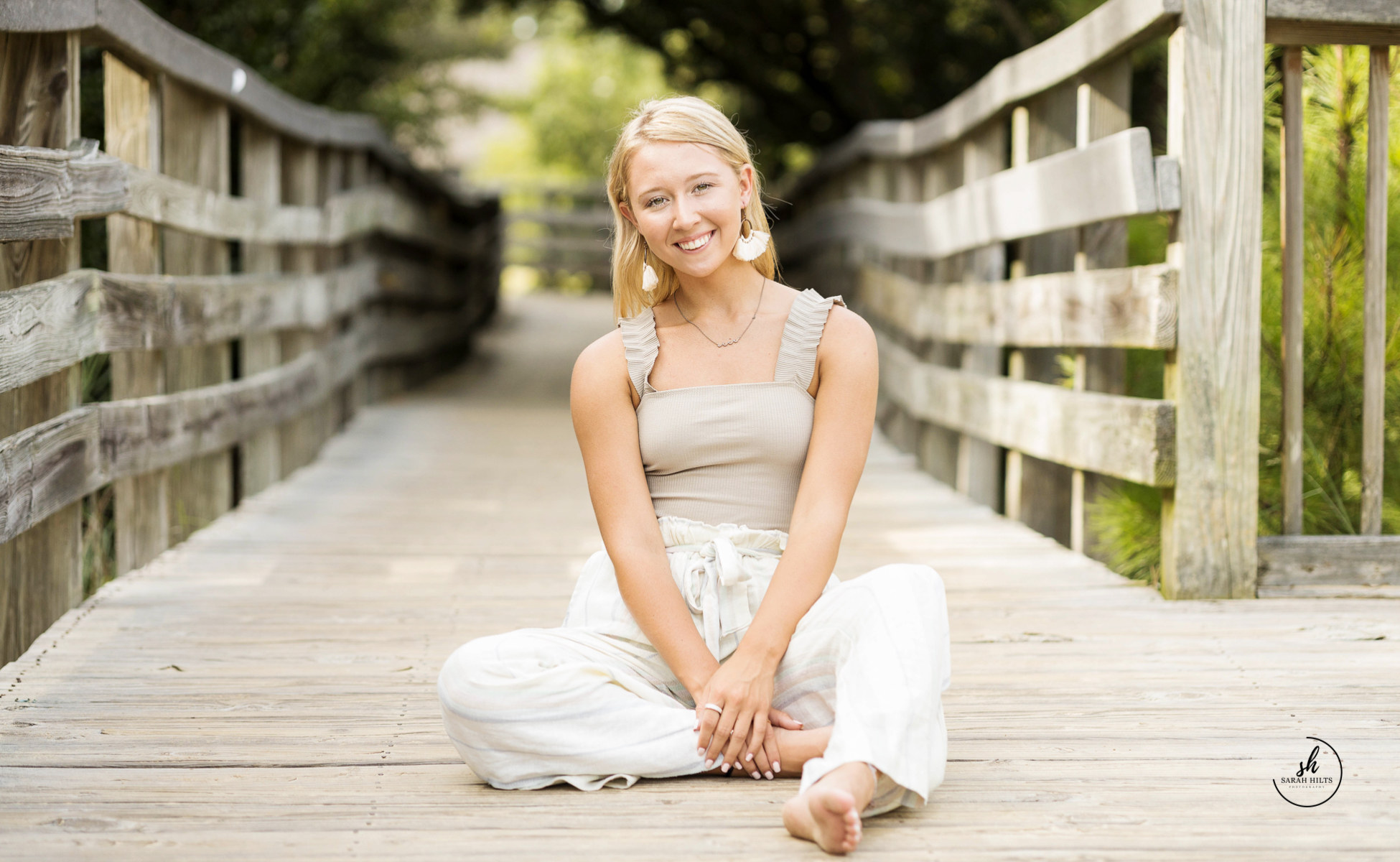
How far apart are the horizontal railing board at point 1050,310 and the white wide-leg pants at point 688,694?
4.29ft

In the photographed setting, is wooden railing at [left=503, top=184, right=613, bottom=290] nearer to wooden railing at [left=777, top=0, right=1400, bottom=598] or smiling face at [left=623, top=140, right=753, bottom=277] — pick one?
wooden railing at [left=777, top=0, right=1400, bottom=598]

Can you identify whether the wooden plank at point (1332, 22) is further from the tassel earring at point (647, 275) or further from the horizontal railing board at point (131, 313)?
the horizontal railing board at point (131, 313)

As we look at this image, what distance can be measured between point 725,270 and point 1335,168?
1.91m

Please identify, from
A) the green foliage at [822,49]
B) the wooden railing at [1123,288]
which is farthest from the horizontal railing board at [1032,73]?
the green foliage at [822,49]

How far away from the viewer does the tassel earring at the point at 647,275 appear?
7.52 feet

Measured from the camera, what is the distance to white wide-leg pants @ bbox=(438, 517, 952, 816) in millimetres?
1863

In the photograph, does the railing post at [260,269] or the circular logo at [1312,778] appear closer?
the circular logo at [1312,778]

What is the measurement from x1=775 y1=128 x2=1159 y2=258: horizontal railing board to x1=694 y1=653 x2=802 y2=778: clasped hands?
1582mm

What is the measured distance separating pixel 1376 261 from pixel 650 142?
1.84m

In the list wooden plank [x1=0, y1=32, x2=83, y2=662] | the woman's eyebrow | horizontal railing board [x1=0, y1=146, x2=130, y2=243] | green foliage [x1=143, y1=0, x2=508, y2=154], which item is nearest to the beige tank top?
the woman's eyebrow

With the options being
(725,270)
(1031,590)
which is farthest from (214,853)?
(1031,590)

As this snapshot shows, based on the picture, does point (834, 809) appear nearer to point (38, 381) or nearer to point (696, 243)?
point (696, 243)

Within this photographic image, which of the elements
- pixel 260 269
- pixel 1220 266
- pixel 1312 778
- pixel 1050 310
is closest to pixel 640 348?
pixel 1312 778

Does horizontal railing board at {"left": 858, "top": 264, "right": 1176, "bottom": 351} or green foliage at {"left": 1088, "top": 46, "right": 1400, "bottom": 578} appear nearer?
horizontal railing board at {"left": 858, "top": 264, "right": 1176, "bottom": 351}
